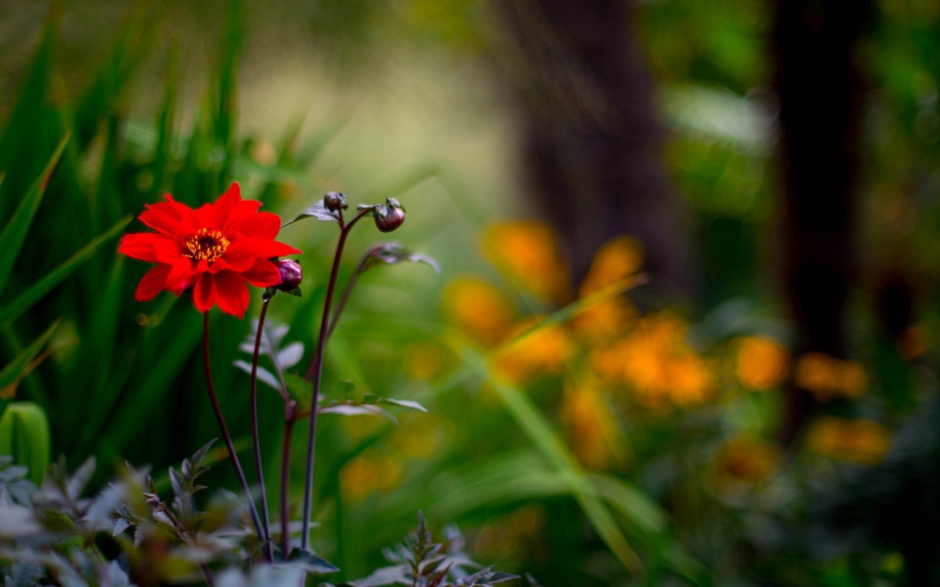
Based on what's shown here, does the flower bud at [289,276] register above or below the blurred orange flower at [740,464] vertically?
above

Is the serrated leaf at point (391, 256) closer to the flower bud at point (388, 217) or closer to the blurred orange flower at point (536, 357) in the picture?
the flower bud at point (388, 217)

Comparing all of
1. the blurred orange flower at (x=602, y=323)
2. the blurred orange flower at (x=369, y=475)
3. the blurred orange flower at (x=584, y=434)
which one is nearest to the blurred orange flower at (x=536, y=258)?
the blurred orange flower at (x=602, y=323)

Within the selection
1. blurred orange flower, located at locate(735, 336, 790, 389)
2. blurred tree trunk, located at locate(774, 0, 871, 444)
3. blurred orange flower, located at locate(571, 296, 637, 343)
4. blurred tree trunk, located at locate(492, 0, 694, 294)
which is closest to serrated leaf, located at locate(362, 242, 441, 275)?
blurred orange flower, located at locate(571, 296, 637, 343)

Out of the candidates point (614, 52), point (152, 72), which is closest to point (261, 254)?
point (152, 72)

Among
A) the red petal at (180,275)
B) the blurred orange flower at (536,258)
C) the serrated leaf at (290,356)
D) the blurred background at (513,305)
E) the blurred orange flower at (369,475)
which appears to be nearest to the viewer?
the red petal at (180,275)

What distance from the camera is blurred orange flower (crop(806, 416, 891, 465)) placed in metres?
1.21

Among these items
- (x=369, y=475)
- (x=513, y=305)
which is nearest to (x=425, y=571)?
(x=369, y=475)

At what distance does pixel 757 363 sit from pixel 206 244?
1245 mm

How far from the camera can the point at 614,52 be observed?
1.76 m

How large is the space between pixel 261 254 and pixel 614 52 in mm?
1574

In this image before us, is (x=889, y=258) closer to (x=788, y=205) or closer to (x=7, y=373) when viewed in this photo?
(x=788, y=205)

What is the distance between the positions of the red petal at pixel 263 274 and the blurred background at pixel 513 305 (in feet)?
0.31

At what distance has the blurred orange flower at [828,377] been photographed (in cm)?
143

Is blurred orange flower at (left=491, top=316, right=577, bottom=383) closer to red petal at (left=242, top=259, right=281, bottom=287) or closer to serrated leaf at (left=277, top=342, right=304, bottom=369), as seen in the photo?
serrated leaf at (left=277, top=342, right=304, bottom=369)
